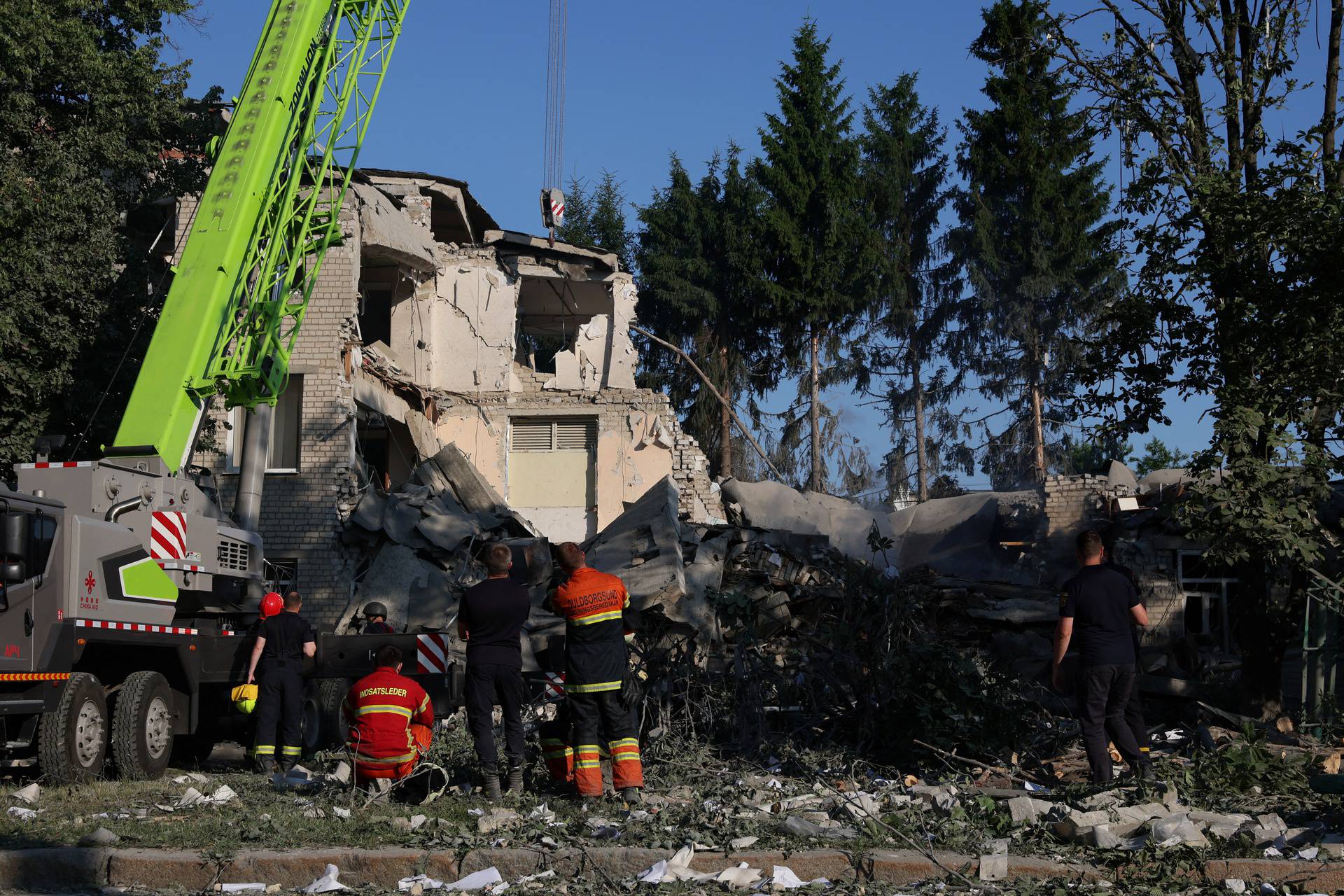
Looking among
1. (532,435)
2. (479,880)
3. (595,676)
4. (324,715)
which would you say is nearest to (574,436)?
(532,435)

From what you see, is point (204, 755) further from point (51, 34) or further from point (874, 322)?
point (874, 322)

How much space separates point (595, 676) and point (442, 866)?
1711 millimetres

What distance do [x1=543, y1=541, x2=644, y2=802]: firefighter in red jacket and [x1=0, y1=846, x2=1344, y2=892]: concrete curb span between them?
1212mm

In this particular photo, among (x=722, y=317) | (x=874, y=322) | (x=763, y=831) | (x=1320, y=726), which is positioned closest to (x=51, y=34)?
(x=763, y=831)

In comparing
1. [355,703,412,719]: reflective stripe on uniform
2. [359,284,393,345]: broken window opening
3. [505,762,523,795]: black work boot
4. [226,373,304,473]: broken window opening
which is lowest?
[505,762,523,795]: black work boot

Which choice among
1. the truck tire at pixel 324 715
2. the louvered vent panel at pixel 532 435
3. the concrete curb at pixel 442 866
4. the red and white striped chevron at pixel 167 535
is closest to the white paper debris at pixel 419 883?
the concrete curb at pixel 442 866

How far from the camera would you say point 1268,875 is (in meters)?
5.41

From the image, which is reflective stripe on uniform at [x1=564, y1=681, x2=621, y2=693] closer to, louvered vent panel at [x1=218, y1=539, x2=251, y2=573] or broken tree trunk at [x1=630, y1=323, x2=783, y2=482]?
louvered vent panel at [x1=218, y1=539, x2=251, y2=573]

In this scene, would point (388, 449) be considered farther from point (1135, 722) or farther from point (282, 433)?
point (1135, 722)

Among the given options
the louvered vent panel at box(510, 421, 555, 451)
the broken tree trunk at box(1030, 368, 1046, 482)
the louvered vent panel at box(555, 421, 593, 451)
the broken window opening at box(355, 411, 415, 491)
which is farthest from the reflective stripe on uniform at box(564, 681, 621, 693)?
the broken tree trunk at box(1030, 368, 1046, 482)

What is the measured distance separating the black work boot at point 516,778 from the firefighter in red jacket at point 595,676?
190 millimetres

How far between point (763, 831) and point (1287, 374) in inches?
232

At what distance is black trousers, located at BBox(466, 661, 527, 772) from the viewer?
Answer: 723 centimetres

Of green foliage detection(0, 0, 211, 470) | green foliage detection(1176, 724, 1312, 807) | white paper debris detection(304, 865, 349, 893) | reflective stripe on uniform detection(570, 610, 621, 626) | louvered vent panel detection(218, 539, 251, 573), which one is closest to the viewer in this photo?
white paper debris detection(304, 865, 349, 893)
